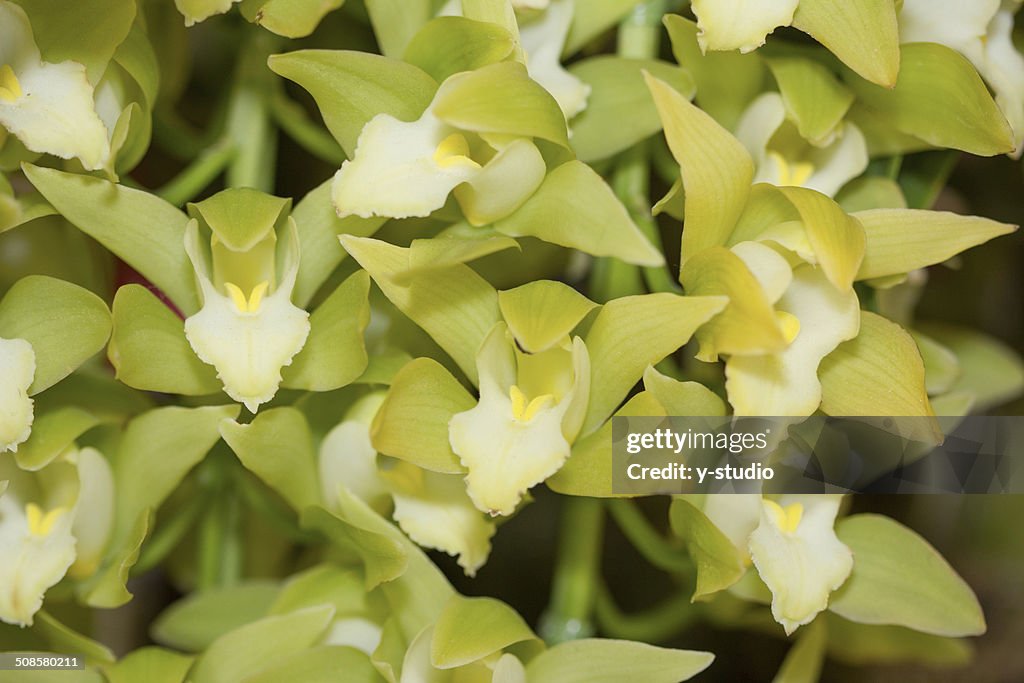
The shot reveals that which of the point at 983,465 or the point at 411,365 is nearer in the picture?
Result: the point at 411,365

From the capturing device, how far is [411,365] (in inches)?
26.4

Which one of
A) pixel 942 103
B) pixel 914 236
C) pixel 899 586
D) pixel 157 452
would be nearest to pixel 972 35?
pixel 942 103

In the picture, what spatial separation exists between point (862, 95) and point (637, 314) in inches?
9.4

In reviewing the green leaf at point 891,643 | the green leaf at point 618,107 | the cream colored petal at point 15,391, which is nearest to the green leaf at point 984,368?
the green leaf at point 891,643

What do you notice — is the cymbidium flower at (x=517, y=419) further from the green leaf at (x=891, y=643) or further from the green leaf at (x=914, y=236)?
the green leaf at (x=891, y=643)

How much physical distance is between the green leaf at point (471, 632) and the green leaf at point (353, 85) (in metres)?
0.29

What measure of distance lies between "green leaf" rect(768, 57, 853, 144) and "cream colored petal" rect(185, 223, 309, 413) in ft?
1.05

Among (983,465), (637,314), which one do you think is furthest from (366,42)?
(983,465)

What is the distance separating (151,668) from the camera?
727 millimetres

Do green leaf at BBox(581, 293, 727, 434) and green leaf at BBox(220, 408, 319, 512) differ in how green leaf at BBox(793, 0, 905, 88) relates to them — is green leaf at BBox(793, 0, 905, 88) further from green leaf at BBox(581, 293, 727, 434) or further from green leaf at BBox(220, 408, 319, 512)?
green leaf at BBox(220, 408, 319, 512)

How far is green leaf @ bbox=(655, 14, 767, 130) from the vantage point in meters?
0.74

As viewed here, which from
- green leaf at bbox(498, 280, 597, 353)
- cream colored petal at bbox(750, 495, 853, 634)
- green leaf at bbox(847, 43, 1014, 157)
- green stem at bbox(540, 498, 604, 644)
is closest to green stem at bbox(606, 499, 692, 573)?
→ green stem at bbox(540, 498, 604, 644)

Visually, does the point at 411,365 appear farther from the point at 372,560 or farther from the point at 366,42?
the point at 366,42

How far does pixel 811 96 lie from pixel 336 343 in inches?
13.3
